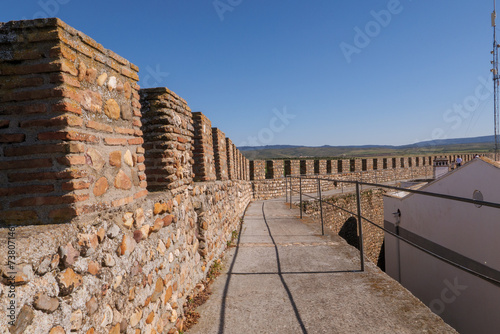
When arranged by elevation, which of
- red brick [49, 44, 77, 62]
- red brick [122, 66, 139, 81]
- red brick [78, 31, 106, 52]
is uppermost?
red brick [78, 31, 106, 52]

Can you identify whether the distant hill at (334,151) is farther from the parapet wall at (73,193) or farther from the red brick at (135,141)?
the parapet wall at (73,193)

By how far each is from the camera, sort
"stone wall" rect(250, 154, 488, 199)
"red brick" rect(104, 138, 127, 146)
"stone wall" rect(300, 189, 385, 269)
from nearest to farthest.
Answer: "red brick" rect(104, 138, 127, 146) < "stone wall" rect(300, 189, 385, 269) < "stone wall" rect(250, 154, 488, 199)

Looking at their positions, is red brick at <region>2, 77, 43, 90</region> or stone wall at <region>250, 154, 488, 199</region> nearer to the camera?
red brick at <region>2, 77, 43, 90</region>

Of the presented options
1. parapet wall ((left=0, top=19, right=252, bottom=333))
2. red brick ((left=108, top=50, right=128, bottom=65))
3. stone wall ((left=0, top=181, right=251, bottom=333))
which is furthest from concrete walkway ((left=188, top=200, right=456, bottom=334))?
red brick ((left=108, top=50, right=128, bottom=65))

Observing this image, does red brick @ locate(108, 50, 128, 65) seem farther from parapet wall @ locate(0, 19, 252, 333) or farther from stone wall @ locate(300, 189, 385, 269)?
stone wall @ locate(300, 189, 385, 269)

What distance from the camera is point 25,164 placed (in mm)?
1509

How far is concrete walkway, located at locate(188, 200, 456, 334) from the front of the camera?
253cm

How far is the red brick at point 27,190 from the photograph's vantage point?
1.51 metres

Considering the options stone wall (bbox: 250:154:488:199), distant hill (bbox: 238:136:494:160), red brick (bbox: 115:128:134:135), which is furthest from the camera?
distant hill (bbox: 238:136:494:160)

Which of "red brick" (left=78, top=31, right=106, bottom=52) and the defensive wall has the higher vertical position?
"red brick" (left=78, top=31, right=106, bottom=52)

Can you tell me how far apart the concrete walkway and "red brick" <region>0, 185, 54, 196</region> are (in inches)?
66.8

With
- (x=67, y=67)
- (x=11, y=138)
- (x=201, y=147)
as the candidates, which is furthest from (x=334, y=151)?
(x=11, y=138)

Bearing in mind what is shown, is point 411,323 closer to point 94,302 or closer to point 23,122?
point 94,302

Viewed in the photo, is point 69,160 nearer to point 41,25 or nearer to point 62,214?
point 62,214
